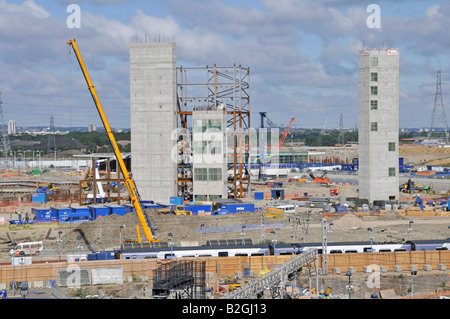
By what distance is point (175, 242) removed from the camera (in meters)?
50.0

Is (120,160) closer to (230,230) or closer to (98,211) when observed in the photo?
(230,230)

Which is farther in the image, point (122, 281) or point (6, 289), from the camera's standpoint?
point (122, 281)

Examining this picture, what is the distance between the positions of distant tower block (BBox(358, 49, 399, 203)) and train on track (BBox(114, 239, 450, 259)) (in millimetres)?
27232

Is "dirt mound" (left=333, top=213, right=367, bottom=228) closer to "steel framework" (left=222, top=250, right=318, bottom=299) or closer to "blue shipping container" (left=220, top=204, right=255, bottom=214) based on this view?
"blue shipping container" (left=220, top=204, right=255, bottom=214)

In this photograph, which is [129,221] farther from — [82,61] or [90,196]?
[90,196]

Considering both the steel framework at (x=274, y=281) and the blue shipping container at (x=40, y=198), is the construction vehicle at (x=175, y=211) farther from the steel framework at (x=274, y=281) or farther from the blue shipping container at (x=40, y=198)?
the steel framework at (x=274, y=281)

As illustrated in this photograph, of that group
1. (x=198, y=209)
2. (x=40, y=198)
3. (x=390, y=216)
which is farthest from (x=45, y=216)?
(x=390, y=216)

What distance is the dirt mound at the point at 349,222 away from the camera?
6003cm

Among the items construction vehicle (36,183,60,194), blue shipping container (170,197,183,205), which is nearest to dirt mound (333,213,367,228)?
blue shipping container (170,197,183,205)

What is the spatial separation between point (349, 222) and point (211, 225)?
1296 centimetres

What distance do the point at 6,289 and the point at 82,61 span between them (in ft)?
76.6

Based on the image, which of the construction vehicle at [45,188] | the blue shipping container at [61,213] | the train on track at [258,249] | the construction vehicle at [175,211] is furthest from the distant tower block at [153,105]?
the train on track at [258,249]

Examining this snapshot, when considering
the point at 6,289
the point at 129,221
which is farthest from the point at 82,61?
the point at 6,289

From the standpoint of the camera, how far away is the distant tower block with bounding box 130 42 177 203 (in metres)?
75.1
